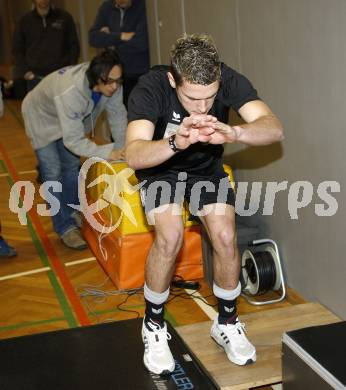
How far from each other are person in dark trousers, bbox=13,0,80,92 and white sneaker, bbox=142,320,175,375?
5067 millimetres

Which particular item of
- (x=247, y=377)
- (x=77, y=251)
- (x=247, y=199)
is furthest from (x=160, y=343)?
(x=77, y=251)

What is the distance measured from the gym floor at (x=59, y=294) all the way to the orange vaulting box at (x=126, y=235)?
12cm

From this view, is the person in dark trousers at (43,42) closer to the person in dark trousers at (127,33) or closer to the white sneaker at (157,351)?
the person in dark trousers at (127,33)

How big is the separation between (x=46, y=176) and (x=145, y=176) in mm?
2141

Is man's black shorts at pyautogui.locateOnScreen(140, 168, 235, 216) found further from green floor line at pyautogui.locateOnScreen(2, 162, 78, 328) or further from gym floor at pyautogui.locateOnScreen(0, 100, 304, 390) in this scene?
green floor line at pyautogui.locateOnScreen(2, 162, 78, 328)

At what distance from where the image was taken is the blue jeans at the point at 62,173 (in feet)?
16.4

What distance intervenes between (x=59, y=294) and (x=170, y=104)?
1934mm

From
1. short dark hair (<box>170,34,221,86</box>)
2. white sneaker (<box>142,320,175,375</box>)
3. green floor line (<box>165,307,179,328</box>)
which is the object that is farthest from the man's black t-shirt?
green floor line (<box>165,307,179,328</box>)

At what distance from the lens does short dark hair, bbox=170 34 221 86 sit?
2639mm

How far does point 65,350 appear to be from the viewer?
3.31 meters

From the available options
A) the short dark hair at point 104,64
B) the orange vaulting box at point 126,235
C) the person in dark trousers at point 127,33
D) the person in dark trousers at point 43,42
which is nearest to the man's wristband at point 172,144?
the orange vaulting box at point 126,235

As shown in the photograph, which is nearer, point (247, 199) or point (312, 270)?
point (312, 270)

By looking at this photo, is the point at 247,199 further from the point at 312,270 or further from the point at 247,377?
the point at 247,377

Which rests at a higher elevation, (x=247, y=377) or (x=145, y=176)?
(x=145, y=176)
